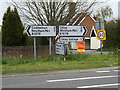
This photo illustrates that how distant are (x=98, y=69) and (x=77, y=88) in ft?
16.5

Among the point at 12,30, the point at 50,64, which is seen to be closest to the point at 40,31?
the point at 12,30

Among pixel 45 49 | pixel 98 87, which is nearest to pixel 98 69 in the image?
pixel 98 87

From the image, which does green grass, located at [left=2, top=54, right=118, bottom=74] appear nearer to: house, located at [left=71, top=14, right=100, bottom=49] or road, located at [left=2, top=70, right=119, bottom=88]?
road, located at [left=2, top=70, right=119, bottom=88]

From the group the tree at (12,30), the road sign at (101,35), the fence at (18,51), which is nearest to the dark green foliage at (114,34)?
the road sign at (101,35)

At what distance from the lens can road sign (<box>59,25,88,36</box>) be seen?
17312 millimetres

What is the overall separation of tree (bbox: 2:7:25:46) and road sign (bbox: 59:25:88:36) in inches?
182

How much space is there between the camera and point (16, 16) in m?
19.7

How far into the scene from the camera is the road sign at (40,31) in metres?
17.3

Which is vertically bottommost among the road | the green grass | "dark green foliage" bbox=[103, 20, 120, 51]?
the road

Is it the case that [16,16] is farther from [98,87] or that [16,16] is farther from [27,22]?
[98,87]

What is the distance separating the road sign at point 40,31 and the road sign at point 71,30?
878 mm

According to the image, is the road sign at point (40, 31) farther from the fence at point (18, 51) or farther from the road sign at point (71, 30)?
the fence at point (18, 51)

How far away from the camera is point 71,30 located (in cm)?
1745

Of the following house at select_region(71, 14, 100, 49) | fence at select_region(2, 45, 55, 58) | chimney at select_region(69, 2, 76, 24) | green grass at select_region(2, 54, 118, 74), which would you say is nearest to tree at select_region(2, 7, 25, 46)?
fence at select_region(2, 45, 55, 58)
